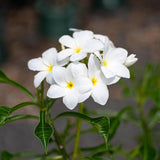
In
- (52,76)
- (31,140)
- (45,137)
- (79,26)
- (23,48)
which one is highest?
(79,26)

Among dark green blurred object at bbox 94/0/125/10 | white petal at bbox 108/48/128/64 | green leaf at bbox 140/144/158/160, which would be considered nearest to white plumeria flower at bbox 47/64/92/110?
white petal at bbox 108/48/128/64

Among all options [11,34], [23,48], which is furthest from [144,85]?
[11,34]

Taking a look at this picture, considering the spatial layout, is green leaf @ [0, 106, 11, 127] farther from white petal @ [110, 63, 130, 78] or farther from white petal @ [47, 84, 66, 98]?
white petal @ [110, 63, 130, 78]

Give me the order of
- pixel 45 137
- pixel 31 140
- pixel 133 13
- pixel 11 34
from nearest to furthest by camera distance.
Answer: pixel 45 137 → pixel 31 140 → pixel 11 34 → pixel 133 13

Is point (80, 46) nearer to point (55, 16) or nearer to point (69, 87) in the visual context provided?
point (69, 87)

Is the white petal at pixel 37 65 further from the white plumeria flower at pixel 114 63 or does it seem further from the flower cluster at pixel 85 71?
the white plumeria flower at pixel 114 63

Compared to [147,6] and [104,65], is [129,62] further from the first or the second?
[147,6]

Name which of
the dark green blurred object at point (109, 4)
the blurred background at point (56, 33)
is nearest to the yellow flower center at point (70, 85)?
the blurred background at point (56, 33)
